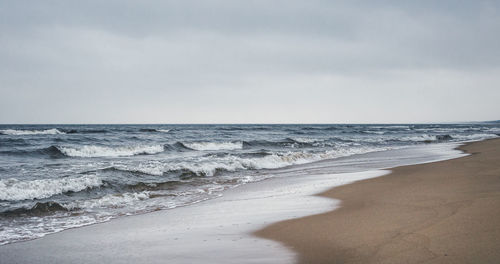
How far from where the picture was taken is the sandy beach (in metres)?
3.52

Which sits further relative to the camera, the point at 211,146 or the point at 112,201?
the point at 211,146

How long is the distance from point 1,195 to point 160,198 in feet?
10.7

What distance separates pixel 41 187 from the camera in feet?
27.7

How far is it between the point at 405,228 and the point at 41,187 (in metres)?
7.70

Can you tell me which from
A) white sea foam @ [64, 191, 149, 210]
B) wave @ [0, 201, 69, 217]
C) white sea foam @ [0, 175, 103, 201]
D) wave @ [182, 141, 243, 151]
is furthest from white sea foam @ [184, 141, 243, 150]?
wave @ [0, 201, 69, 217]

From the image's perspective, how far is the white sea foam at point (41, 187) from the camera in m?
7.96

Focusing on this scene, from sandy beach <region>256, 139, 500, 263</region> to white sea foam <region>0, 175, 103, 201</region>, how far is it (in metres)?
5.62

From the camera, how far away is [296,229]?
4891 millimetres

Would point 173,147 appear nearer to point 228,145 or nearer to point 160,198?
point 228,145

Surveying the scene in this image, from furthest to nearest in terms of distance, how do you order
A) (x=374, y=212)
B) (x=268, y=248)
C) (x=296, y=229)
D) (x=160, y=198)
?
(x=160, y=198) → (x=374, y=212) → (x=296, y=229) → (x=268, y=248)

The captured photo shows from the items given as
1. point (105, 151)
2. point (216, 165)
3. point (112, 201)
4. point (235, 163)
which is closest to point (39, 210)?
point (112, 201)

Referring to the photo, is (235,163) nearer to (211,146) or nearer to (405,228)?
(405,228)

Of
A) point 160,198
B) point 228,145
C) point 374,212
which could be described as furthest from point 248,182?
point 228,145

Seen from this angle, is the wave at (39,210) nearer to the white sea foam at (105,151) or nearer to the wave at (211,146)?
the white sea foam at (105,151)
